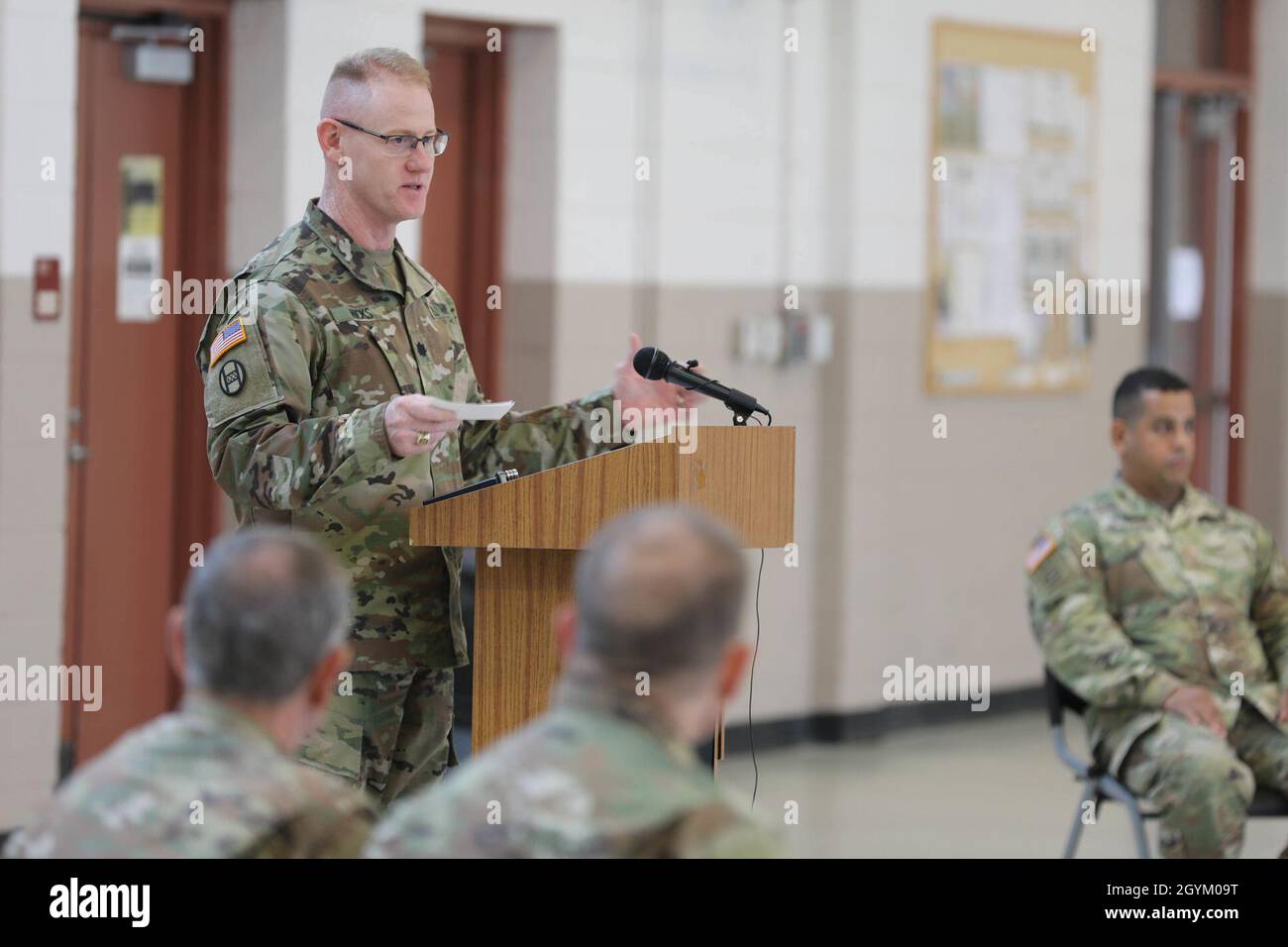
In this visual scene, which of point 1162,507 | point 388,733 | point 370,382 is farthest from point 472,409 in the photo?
point 1162,507

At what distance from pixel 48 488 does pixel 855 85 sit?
2841 mm

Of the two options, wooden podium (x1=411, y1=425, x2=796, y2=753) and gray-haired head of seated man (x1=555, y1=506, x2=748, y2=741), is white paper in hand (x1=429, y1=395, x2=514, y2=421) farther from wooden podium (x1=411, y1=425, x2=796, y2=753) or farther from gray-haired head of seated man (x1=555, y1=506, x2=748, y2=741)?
gray-haired head of seated man (x1=555, y1=506, x2=748, y2=741)

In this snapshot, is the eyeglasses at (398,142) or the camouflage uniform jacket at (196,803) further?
the eyeglasses at (398,142)

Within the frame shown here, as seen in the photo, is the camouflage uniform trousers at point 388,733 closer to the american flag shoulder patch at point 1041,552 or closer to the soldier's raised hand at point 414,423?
the soldier's raised hand at point 414,423

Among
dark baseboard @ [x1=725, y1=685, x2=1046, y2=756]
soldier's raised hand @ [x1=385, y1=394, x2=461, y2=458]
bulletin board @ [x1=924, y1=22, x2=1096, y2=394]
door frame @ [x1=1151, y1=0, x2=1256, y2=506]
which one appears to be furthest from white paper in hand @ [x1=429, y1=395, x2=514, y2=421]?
door frame @ [x1=1151, y1=0, x2=1256, y2=506]

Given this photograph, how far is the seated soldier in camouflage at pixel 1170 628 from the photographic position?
3672 millimetres

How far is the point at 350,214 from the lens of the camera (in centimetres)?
271

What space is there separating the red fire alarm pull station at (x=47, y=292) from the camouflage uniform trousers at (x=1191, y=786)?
2688mm

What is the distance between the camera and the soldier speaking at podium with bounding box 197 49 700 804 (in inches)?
99.9

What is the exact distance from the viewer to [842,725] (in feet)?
19.1

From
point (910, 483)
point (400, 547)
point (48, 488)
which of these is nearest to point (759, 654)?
point (910, 483)

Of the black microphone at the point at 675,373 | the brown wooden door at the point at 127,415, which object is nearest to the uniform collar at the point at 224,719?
the black microphone at the point at 675,373

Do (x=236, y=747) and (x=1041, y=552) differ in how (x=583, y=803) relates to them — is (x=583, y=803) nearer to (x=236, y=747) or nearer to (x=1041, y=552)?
(x=236, y=747)

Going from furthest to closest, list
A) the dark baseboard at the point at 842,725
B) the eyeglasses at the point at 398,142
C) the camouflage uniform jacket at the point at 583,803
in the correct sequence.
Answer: the dark baseboard at the point at 842,725 → the eyeglasses at the point at 398,142 → the camouflage uniform jacket at the point at 583,803
